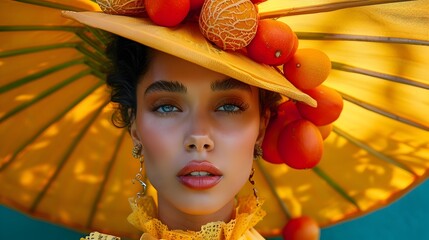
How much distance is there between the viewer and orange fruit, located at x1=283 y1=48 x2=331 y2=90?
1.25 m

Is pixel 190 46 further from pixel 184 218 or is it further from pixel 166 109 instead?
pixel 184 218

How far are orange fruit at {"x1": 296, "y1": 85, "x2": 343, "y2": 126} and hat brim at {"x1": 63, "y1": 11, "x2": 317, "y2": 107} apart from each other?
189mm

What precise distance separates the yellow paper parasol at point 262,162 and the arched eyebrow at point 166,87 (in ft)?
0.65

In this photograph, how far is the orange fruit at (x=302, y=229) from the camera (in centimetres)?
164

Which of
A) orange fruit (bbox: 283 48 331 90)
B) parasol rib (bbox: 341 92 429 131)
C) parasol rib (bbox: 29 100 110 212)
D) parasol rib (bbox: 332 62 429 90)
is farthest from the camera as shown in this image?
parasol rib (bbox: 29 100 110 212)

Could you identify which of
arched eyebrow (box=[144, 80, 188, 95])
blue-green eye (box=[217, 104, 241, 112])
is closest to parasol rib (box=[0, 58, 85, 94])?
arched eyebrow (box=[144, 80, 188, 95])

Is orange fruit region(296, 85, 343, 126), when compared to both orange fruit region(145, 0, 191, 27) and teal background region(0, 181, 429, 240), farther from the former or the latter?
teal background region(0, 181, 429, 240)

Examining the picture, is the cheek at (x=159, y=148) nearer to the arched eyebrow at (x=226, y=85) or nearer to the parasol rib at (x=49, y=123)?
the arched eyebrow at (x=226, y=85)

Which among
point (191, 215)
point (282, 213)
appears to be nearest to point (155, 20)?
point (191, 215)

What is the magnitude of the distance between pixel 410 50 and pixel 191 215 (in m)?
0.54

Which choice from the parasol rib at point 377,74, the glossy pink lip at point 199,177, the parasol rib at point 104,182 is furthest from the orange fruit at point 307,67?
the parasol rib at point 104,182

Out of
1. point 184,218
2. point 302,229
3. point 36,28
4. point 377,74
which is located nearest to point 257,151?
point 184,218

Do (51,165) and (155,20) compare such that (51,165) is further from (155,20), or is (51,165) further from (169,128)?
(155,20)

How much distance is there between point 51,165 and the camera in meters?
1.65
